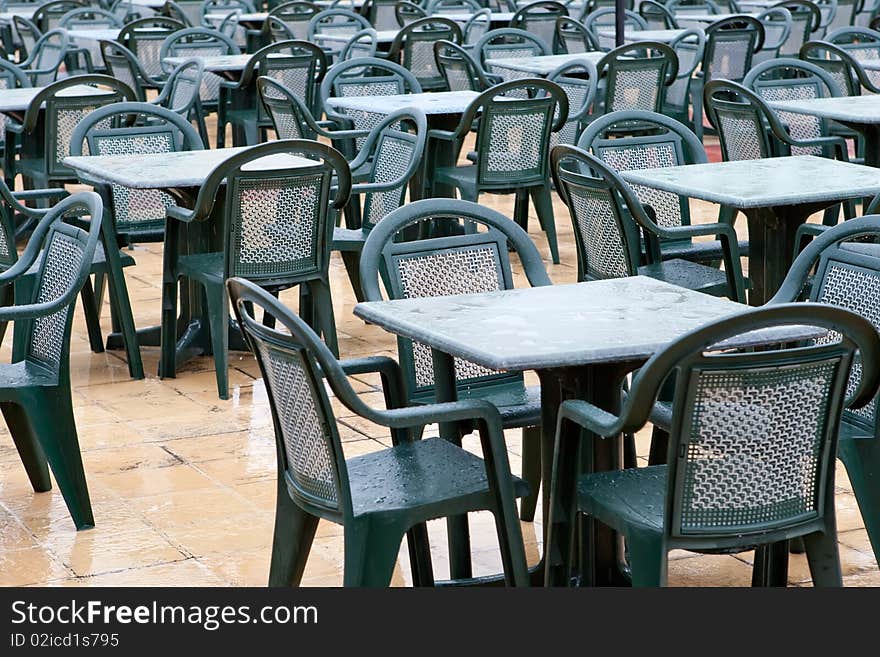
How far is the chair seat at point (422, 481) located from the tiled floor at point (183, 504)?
1.81 feet

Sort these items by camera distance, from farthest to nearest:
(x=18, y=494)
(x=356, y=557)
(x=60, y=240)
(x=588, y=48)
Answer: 1. (x=588, y=48)
2. (x=18, y=494)
3. (x=60, y=240)
4. (x=356, y=557)

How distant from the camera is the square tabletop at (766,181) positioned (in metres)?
4.38

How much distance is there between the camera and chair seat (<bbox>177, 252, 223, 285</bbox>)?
5.02 meters

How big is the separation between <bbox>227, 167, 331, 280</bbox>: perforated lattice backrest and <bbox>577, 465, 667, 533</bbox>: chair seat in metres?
2.21

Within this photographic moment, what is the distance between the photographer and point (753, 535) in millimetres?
2617

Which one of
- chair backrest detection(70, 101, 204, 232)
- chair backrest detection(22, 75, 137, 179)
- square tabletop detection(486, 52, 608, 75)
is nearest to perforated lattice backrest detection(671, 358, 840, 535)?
chair backrest detection(70, 101, 204, 232)

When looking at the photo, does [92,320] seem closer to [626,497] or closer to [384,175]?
[384,175]

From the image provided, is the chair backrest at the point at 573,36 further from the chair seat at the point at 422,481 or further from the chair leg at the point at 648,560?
the chair leg at the point at 648,560

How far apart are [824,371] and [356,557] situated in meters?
0.85

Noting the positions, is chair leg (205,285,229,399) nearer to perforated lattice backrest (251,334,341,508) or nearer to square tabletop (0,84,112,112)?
square tabletop (0,84,112,112)

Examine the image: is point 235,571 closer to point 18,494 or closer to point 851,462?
point 18,494

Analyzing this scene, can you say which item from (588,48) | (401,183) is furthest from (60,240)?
(588,48)

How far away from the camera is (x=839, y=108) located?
6.12 metres

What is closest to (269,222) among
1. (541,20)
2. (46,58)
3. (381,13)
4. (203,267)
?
(203,267)
